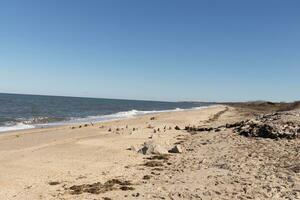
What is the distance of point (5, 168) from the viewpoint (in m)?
13.4

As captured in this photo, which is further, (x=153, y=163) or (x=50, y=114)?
(x=50, y=114)

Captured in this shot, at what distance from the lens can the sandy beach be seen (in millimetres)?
10117

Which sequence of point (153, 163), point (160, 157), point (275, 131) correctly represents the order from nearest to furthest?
point (153, 163)
point (160, 157)
point (275, 131)

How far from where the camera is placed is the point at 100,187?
35.5 feet

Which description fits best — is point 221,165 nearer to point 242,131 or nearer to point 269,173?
point 269,173

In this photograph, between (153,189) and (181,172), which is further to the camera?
(181,172)

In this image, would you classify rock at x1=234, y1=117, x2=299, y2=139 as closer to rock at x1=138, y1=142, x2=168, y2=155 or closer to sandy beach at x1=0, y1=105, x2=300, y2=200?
sandy beach at x1=0, y1=105, x2=300, y2=200

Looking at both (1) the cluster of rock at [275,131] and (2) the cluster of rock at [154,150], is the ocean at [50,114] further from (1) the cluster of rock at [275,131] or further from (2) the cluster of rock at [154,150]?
(1) the cluster of rock at [275,131]

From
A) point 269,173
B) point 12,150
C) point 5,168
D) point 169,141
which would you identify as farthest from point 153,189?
point 169,141

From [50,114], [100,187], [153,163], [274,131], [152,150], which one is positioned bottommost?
[50,114]

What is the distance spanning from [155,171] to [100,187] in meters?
2.52

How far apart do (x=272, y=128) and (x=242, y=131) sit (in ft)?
7.58

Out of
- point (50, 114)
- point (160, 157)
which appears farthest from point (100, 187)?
point (50, 114)

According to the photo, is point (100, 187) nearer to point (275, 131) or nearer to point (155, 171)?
point (155, 171)
